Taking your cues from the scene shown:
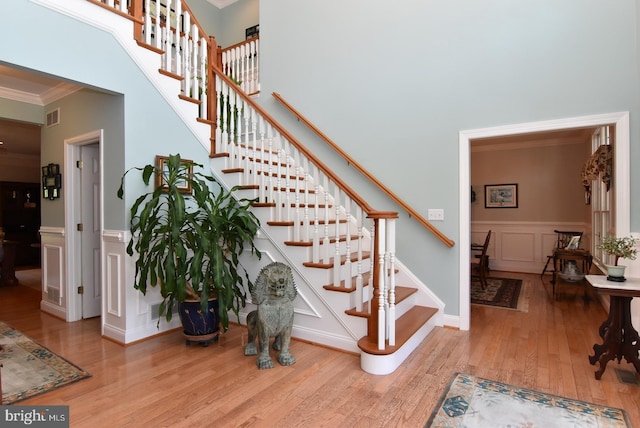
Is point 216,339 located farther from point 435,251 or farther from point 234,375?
point 435,251

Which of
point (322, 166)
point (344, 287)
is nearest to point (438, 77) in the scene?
point (322, 166)

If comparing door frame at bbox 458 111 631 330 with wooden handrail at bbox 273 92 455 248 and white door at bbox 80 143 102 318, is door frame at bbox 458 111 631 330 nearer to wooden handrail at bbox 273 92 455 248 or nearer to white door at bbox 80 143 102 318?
wooden handrail at bbox 273 92 455 248

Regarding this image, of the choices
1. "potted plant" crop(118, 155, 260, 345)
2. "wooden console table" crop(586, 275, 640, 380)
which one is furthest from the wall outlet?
"potted plant" crop(118, 155, 260, 345)

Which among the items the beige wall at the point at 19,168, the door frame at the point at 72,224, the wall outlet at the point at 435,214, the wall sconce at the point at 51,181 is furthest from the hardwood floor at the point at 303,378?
the beige wall at the point at 19,168

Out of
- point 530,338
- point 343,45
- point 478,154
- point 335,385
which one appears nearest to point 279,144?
point 343,45

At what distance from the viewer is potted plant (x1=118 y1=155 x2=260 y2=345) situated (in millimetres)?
2953

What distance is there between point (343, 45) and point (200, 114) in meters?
1.97

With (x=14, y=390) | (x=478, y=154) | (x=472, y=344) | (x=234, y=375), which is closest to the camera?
(x=14, y=390)

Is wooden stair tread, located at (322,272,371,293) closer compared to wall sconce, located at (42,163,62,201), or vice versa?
wooden stair tread, located at (322,272,371,293)

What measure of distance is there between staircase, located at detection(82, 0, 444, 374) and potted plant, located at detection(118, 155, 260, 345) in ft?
1.48

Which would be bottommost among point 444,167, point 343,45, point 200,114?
point 444,167

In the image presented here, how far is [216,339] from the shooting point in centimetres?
324

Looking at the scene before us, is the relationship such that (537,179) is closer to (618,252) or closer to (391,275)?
(618,252)

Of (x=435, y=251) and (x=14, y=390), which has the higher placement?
(x=435, y=251)
